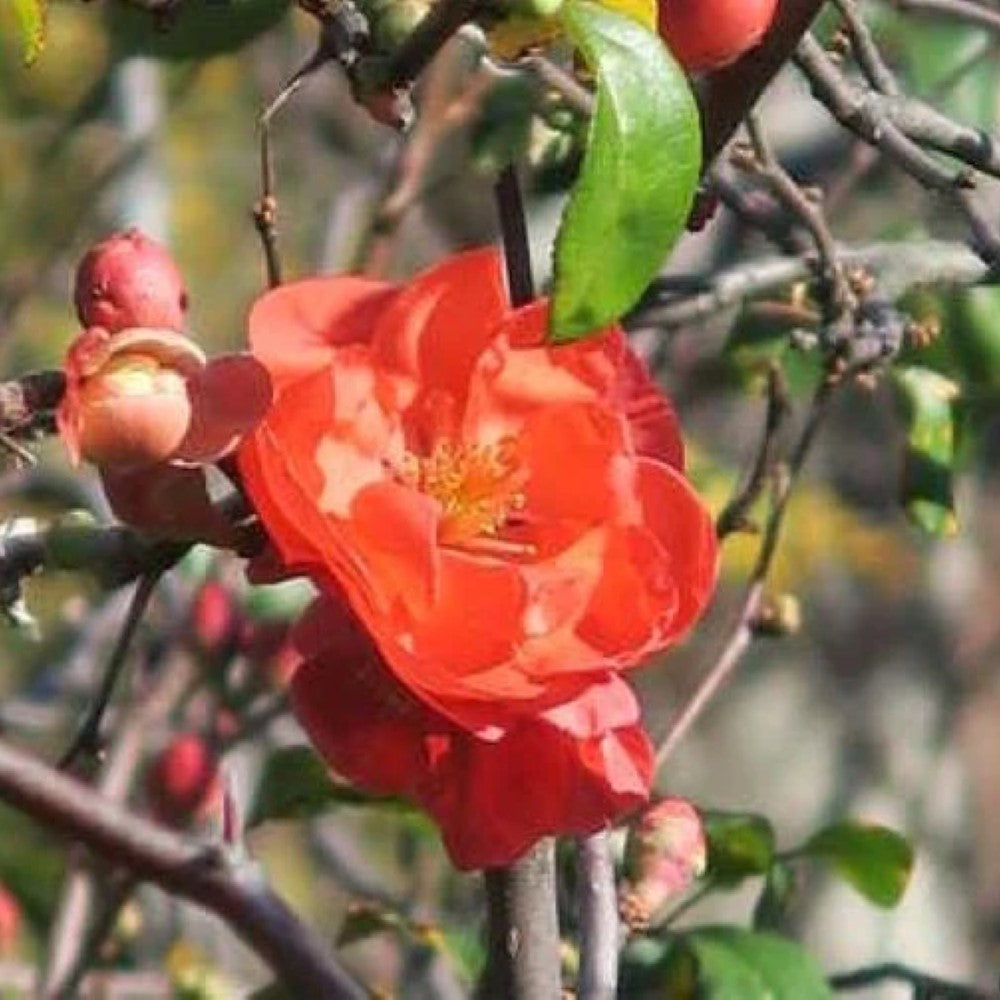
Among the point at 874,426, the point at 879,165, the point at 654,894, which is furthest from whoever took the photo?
the point at 874,426

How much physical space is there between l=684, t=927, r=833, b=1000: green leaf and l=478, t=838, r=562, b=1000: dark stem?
502 millimetres

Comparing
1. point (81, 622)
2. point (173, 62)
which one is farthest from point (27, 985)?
point (173, 62)

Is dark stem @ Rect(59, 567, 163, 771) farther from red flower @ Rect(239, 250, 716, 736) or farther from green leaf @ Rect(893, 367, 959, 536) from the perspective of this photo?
green leaf @ Rect(893, 367, 959, 536)

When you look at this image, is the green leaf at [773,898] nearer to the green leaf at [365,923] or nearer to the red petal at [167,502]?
the green leaf at [365,923]

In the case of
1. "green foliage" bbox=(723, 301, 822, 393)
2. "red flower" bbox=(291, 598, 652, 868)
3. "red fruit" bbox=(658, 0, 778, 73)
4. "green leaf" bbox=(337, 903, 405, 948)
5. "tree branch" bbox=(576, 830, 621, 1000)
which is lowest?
"green leaf" bbox=(337, 903, 405, 948)

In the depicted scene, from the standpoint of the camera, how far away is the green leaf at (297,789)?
2250mm

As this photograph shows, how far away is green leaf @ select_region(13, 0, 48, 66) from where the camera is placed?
150 cm

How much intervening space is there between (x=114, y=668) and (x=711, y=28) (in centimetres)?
40

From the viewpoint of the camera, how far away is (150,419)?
1418 mm

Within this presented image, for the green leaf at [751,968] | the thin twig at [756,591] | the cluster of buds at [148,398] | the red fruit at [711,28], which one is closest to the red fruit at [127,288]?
the cluster of buds at [148,398]

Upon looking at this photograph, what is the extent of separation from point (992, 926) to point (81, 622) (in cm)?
275

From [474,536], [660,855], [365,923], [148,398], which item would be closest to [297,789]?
[365,923]

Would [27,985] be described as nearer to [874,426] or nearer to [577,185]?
[577,185]

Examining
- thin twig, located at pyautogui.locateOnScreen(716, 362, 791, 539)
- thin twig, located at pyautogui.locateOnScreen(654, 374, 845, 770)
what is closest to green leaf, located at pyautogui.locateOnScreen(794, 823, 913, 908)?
thin twig, located at pyautogui.locateOnScreen(654, 374, 845, 770)
